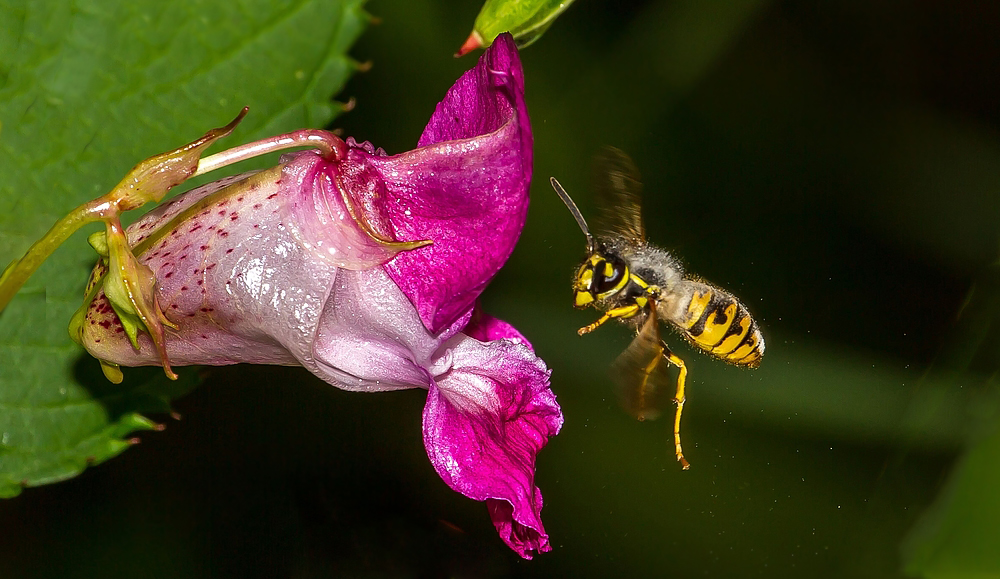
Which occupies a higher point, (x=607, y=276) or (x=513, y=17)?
(x=513, y=17)

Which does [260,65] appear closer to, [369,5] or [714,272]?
[369,5]

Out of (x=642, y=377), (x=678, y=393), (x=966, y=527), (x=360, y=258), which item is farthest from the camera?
(x=966, y=527)

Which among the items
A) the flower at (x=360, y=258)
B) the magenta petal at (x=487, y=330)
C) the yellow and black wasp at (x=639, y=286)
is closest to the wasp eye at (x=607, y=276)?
the yellow and black wasp at (x=639, y=286)

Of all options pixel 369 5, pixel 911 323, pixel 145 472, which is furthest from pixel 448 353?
pixel 911 323

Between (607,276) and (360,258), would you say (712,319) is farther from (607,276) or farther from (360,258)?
(360,258)

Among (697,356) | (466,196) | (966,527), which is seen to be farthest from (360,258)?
(966,527)

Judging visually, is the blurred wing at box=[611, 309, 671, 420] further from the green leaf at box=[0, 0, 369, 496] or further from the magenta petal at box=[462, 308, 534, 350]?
the green leaf at box=[0, 0, 369, 496]

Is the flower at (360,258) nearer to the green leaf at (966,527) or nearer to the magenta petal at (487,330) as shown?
the magenta petal at (487,330)
